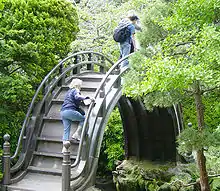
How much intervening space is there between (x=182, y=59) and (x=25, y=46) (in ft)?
11.2

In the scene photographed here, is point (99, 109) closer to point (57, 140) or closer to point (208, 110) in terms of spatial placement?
point (57, 140)

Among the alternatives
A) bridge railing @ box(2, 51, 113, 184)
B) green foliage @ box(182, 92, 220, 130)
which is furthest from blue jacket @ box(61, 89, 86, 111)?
green foliage @ box(182, 92, 220, 130)

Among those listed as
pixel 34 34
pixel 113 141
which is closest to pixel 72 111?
pixel 34 34

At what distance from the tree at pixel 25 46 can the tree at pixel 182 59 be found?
2.28m

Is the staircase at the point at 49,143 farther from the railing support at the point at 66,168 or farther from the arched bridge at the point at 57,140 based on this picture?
the railing support at the point at 66,168

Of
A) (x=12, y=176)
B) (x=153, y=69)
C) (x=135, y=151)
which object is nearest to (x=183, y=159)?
(x=135, y=151)

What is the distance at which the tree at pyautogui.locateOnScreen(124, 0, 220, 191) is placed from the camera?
4473 mm

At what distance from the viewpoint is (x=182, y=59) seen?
4.80 meters

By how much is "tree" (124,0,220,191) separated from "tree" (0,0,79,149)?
89.7 inches

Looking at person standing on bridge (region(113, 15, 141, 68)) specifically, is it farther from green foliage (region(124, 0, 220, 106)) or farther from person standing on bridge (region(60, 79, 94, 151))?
green foliage (region(124, 0, 220, 106))

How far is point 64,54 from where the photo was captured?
8.94 meters

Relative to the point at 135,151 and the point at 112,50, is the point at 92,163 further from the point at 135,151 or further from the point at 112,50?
the point at 112,50

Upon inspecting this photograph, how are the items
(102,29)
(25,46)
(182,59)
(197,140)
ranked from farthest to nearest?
(102,29), (25,46), (197,140), (182,59)

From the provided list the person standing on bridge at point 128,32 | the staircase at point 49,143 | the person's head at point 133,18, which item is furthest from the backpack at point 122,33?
the staircase at point 49,143
